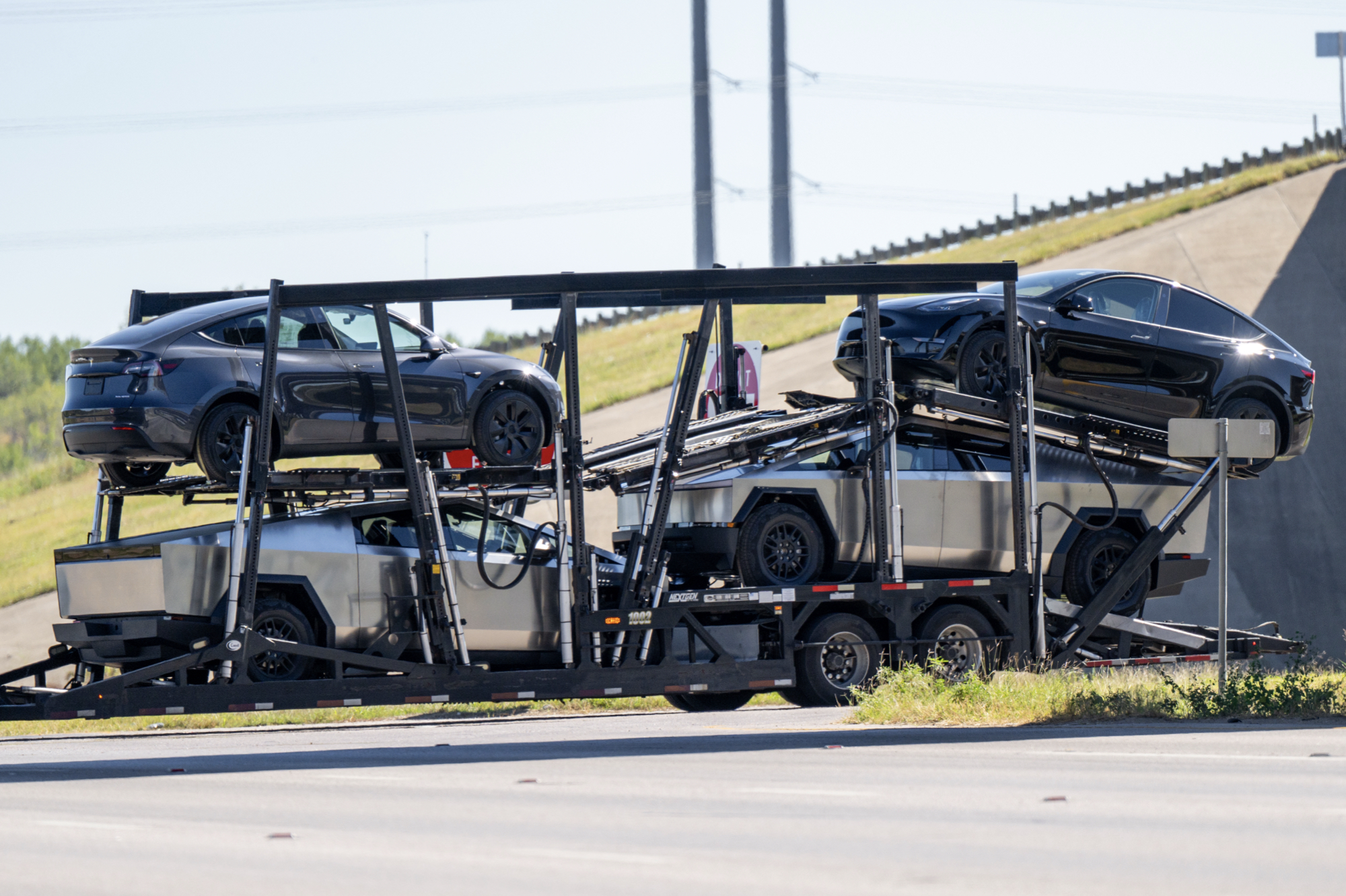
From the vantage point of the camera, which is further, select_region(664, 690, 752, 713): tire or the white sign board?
select_region(664, 690, 752, 713): tire

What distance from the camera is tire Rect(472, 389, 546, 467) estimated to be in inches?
512

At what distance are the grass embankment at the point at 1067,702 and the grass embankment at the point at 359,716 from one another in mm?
3853

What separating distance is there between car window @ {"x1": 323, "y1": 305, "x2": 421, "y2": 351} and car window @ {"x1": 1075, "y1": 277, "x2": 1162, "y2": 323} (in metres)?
6.58

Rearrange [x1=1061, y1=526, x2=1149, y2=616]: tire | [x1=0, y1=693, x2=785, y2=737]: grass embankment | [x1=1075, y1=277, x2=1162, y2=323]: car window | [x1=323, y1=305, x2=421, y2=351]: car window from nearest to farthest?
[x1=323, y1=305, x2=421, y2=351]: car window → [x1=1061, y1=526, x2=1149, y2=616]: tire → [x1=1075, y1=277, x2=1162, y2=323]: car window → [x1=0, y1=693, x2=785, y2=737]: grass embankment

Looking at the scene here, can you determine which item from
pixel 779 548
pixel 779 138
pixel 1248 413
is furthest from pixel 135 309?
pixel 779 138

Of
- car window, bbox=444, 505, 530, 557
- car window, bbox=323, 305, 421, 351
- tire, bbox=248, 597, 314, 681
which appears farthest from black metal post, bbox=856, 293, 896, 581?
tire, bbox=248, 597, 314, 681

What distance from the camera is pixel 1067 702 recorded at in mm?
13094

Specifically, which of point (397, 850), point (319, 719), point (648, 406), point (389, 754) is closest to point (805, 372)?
point (648, 406)

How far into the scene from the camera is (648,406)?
3619cm

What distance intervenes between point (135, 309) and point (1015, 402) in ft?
25.1

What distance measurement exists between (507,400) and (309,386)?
1.76 meters

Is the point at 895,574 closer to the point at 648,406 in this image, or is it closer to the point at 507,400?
the point at 507,400

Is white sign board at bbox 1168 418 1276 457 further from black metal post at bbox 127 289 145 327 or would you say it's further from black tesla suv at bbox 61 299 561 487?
black metal post at bbox 127 289 145 327

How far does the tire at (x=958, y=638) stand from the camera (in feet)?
46.2
